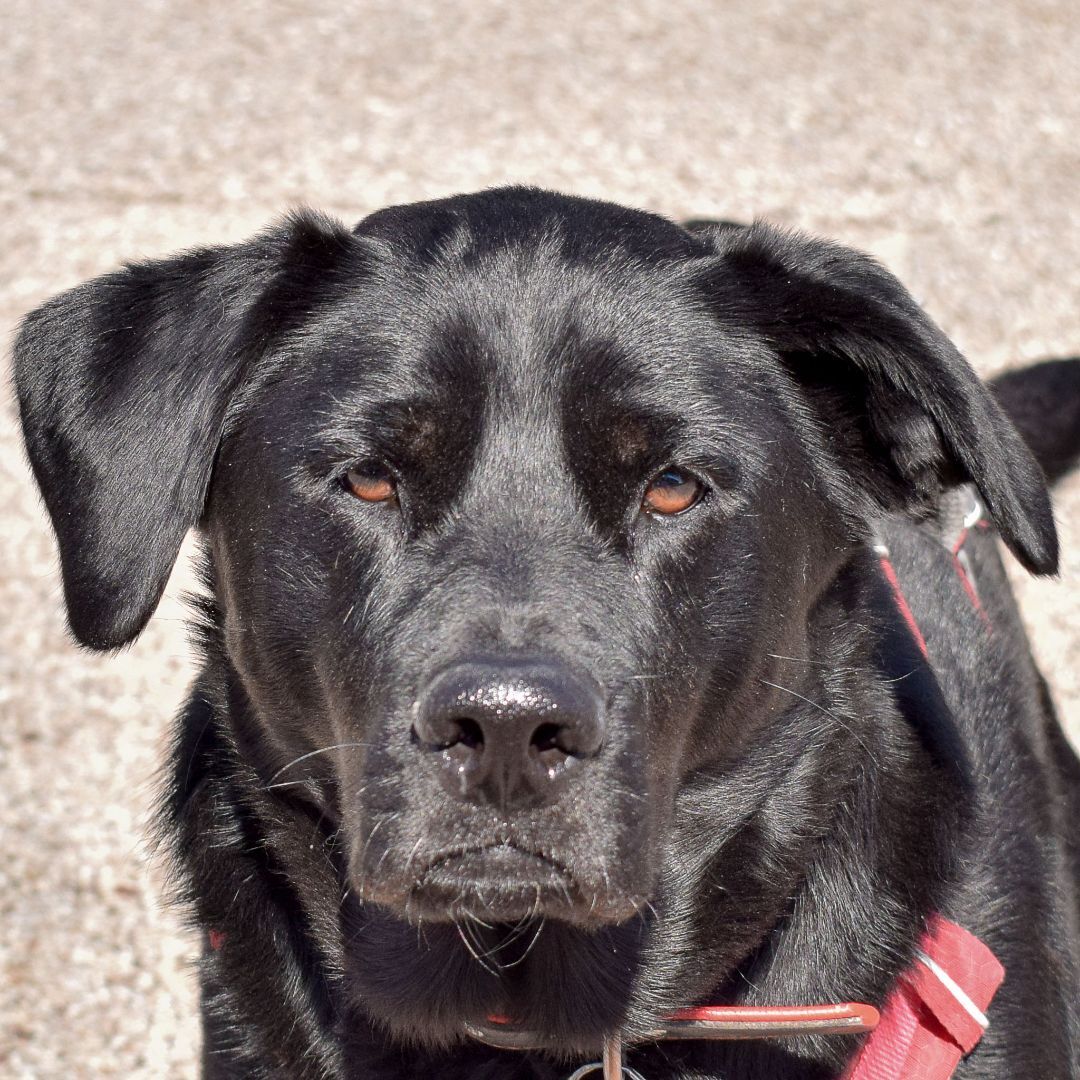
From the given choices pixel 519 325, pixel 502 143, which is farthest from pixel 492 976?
pixel 502 143

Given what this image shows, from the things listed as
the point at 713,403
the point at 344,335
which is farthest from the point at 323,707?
the point at 713,403

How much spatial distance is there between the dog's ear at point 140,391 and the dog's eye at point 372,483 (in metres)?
0.26

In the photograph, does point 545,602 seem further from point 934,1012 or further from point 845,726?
point 934,1012

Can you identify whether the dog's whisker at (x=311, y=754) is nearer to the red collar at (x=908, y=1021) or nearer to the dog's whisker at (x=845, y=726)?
the red collar at (x=908, y=1021)

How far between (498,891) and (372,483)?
0.62m

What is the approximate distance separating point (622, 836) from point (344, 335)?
2.94 ft

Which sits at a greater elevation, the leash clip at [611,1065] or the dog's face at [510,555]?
the dog's face at [510,555]

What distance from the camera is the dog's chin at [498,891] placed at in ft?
6.42

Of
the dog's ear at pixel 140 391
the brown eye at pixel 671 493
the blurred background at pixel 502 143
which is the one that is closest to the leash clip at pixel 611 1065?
the brown eye at pixel 671 493

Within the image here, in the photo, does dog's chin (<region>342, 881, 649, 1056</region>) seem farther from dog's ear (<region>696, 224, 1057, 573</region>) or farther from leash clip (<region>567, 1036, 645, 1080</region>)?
dog's ear (<region>696, 224, 1057, 573</region>)

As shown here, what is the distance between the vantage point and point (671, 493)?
2184 millimetres

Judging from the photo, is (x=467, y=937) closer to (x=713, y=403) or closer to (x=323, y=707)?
(x=323, y=707)

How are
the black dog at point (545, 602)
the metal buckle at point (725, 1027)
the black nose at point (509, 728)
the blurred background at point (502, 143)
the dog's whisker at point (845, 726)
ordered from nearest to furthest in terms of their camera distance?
1. the black nose at point (509, 728)
2. the black dog at point (545, 602)
3. the metal buckle at point (725, 1027)
4. the dog's whisker at point (845, 726)
5. the blurred background at point (502, 143)

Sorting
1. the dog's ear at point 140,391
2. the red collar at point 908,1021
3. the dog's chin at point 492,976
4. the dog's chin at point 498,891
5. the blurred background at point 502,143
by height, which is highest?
the dog's ear at point 140,391
